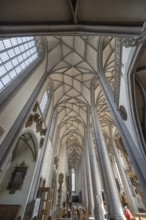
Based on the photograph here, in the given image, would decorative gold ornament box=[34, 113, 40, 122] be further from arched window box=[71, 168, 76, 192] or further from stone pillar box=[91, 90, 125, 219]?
arched window box=[71, 168, 76, 192]

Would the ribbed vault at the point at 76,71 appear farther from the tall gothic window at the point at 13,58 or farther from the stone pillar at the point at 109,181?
the stone pillar at the point at 109,181

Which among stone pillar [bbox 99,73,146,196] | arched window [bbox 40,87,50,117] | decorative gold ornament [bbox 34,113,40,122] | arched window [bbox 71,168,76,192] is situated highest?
arched window [bbox 71,168,76,192]

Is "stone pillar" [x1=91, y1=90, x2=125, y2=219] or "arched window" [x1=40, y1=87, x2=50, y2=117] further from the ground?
"arched window" [x1=40, y1=87, x2=50, y2=117]

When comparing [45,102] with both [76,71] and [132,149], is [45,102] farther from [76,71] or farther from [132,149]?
[132,149]

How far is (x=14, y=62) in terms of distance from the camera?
679cm

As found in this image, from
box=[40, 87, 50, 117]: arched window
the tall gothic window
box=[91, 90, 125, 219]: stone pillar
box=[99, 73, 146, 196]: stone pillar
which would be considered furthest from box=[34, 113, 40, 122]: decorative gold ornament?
box=[91, 90, 125, 219]: stone pillar

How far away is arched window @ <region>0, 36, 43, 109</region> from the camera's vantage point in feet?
19.1

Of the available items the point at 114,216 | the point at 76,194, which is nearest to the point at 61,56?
the point at 114,216

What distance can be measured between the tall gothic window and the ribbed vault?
317 cm

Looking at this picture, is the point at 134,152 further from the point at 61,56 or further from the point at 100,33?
the point at 61,56

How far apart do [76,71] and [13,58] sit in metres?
7.58

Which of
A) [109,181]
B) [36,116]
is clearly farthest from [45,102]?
[109,181]

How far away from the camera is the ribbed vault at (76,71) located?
10.4 metres

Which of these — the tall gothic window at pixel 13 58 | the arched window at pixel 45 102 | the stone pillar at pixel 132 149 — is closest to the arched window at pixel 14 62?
the tall gothic window at pixel 13 58
